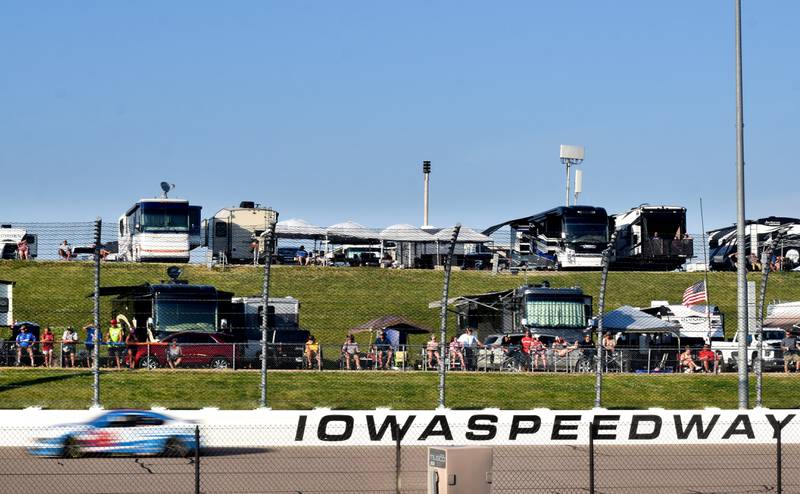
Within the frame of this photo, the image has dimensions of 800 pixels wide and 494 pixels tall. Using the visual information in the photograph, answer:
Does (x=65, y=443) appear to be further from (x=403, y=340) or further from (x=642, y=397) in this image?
(x=403, y=340)

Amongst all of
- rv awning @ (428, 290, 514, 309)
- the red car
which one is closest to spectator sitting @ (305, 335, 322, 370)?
the red car

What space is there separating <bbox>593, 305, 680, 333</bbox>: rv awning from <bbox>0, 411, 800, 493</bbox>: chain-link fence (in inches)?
460

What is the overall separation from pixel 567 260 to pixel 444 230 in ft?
16.1

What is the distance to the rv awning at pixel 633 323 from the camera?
31.6 meters

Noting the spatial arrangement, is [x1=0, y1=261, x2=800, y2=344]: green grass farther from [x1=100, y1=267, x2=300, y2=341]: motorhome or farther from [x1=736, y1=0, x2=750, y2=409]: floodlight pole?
[x1=736, y1=0, x2=750, y2=409]: floodlight pole

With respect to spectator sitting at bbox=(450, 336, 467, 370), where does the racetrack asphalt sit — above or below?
below

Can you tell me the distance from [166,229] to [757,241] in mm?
23551

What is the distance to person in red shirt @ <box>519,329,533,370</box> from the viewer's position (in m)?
Answer: 26.9

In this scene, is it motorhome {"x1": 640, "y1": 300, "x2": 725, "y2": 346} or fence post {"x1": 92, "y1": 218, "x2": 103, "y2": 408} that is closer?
fence post {"x1": 92, "y1": 218, "x2": 103, "y2": 408}

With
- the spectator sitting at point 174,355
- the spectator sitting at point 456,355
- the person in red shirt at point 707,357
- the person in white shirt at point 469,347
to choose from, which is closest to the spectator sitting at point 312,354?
the spectator sitting at point 174,355

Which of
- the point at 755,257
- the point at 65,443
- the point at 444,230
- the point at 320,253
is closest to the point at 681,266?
the point at 755,257

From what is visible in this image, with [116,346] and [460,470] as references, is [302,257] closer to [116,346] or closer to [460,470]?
[116,346]

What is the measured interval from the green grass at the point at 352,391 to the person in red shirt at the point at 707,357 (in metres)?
2.92

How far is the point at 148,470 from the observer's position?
648 inches
